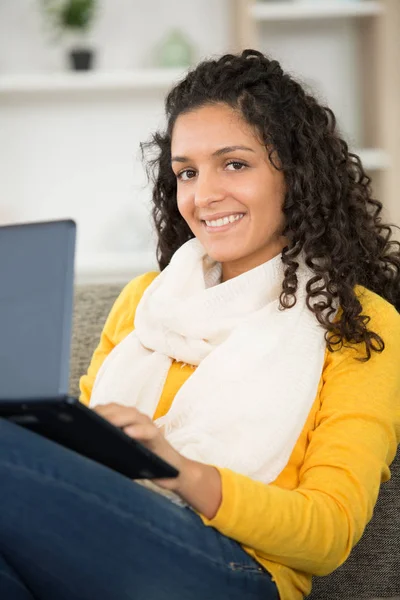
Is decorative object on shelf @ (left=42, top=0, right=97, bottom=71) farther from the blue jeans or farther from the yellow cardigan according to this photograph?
the blue jeans

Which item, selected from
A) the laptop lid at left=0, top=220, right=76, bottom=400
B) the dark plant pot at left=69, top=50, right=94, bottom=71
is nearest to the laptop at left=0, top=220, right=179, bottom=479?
the laptop lid at left=0, top=220, right=76, bottom=400

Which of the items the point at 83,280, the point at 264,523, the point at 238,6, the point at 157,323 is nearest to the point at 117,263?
the point at 83,280

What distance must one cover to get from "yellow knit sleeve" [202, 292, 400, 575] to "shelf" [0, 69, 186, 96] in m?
2.25

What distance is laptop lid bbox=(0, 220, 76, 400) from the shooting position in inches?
38.3

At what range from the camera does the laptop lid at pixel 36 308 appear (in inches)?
38.3

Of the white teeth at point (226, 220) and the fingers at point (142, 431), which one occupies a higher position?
the white teeth at point (226, 220)

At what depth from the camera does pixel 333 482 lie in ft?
4.07

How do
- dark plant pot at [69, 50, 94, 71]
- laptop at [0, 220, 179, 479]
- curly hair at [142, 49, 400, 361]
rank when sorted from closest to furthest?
laptop at [0, 220, 179, 479]
curly hair at [142, 49, 400, 361]
dark plant pot at [69, 50, 94, 71]

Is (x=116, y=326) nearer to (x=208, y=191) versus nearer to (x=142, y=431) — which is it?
(x=208, y=191)

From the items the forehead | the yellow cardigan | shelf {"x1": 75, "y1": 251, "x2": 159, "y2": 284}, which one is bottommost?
shelf {"x1": 75, "y1": 251, "x2": 159, "y2": 284}

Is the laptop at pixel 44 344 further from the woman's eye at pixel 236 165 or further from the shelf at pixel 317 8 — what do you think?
the shelf at pixel 317 8

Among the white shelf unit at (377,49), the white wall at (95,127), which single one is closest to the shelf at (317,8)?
the white shelf unit at (377,49)

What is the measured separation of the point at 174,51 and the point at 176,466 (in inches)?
Answer: 105

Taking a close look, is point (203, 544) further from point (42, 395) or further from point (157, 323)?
point (157, 323)
